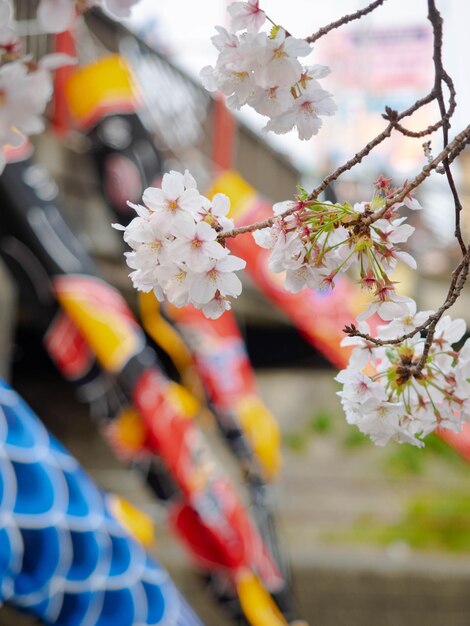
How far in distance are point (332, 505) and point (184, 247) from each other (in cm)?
332

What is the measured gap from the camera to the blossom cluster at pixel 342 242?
21.3 inches

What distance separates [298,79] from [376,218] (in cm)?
11

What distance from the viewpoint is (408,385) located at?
61cm

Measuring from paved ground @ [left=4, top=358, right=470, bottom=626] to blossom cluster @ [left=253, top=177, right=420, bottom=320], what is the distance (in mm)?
2115

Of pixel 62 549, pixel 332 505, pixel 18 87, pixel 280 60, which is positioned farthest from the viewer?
pixel 332 505

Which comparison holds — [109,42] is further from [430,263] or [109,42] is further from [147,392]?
[430,263]

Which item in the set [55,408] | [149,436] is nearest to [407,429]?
[149,436]

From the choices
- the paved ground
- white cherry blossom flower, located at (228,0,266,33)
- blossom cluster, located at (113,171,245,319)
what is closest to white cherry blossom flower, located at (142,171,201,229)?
blossom cluster, located at (113,171,245,319)

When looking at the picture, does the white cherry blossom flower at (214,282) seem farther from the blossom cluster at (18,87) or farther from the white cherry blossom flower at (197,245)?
the blossom cluster at (18,87)

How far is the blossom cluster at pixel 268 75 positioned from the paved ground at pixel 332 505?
215cm

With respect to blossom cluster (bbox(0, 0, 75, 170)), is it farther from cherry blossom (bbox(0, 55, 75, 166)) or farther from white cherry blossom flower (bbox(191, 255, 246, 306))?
Result: white cherry blossom flower (bbox(191, 255, 246, 306))

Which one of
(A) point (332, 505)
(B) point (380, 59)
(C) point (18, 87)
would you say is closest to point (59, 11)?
(C) point (18, 87)

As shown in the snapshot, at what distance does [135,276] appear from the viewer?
55cm

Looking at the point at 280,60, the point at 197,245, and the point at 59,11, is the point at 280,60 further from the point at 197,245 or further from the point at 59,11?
the point at 59,11
